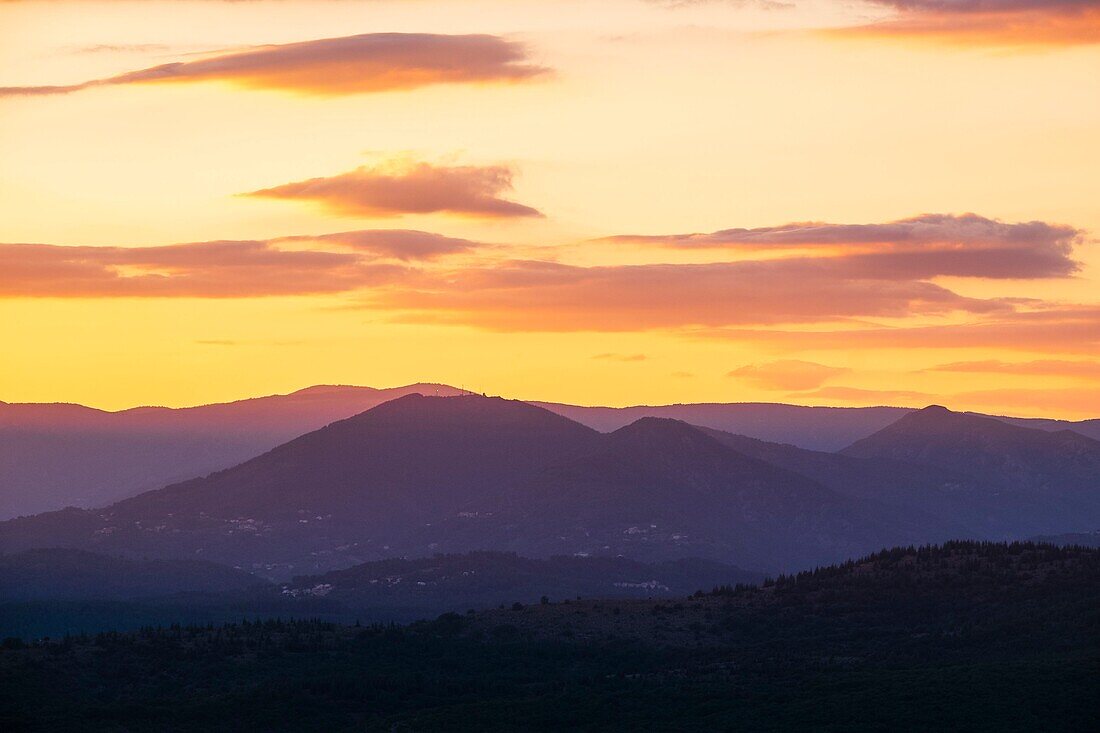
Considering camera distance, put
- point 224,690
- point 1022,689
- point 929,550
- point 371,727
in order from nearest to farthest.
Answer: point 1022,689 < point 371,727 < point 224,690 < point 929,550

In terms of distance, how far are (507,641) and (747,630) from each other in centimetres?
2242

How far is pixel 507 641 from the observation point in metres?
166

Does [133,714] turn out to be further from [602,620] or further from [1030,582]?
[1030,582]

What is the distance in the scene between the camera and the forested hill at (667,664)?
119812 mm

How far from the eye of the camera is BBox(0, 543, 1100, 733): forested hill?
119812 millimetres

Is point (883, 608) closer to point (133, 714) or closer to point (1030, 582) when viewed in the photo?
point (1030, 582)

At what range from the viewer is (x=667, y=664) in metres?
151

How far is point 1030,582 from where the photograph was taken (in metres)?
168

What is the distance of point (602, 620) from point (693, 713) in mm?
47490

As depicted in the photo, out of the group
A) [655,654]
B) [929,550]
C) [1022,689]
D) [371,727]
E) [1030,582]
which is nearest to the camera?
[1022,689]

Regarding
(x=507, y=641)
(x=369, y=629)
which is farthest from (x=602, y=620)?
(x=369, y=629)

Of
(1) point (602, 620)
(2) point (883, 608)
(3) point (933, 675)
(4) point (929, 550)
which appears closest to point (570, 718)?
(3) point (933, 675)

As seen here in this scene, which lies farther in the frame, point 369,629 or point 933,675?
point 369,629

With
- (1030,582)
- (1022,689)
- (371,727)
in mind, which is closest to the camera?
(1022,689)
